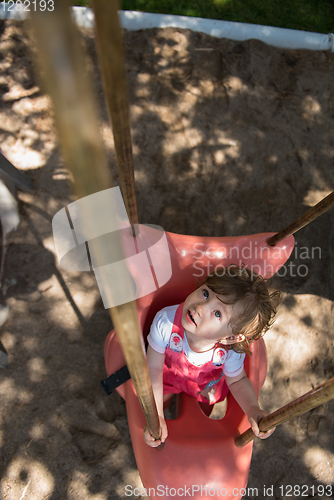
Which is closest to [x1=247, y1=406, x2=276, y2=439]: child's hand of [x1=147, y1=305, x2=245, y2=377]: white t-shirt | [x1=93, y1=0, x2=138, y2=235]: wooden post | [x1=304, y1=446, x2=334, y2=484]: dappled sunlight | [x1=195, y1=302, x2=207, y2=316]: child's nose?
[x1=147, y1=305, x2=245, y2=377]: white t-shirt

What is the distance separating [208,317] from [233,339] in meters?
0.14

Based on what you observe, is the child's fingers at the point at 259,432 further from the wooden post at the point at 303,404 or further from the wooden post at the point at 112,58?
the wooden post at the point at 112,58

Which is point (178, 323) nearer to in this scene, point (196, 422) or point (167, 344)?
point (167, 344)

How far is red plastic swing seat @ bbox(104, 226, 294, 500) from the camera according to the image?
1089mm

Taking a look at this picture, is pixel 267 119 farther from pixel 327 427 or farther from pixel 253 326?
pixel 327 427

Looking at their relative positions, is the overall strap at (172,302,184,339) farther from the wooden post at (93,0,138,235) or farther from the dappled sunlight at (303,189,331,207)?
the dappled sunlight at (303,189,331,207)

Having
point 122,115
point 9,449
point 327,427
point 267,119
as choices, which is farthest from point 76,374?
point 267,119

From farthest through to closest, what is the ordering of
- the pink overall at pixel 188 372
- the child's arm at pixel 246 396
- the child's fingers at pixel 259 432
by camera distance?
the pink overall at pixel 188 372 → the child's arm at pixel 246 396 → the child's fingers at pixel 259 432

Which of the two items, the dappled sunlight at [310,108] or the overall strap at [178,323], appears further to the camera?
the dappled sunlight at [310,108]

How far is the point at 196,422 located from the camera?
1233 millimetres

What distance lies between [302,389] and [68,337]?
1200mm

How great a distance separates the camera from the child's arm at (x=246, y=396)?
1097mm

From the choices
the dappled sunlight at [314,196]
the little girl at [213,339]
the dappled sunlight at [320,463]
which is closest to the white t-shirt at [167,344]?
the little girl at [213,339]

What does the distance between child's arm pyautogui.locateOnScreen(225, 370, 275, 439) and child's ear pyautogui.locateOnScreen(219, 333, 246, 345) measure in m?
0.16
